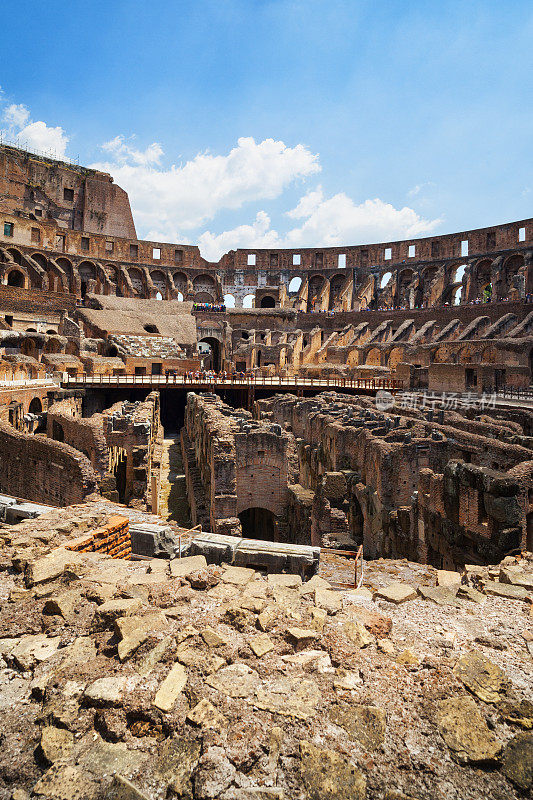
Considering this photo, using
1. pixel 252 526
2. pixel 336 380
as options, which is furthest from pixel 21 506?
pixel 336 380

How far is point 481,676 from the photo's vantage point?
334cm

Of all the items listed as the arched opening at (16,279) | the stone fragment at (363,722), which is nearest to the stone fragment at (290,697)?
the stone fragment at (363,722)

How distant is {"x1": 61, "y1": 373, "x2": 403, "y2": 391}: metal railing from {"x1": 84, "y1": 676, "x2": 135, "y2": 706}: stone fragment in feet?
96.1

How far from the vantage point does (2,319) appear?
36500 mm

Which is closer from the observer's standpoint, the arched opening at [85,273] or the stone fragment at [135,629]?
the stone fragment at [135,629]

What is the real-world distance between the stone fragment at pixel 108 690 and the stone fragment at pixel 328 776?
1237 millimetres

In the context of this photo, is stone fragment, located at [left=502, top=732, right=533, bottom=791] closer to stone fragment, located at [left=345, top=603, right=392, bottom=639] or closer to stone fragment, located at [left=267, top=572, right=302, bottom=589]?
stone fragment, located at [left=345, top=603, right=392, bottom=639]

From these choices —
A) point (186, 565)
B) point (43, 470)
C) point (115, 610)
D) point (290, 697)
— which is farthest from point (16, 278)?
point (290, 697)

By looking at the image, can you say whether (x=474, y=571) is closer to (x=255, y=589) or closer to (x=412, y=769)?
(x=255, y=589)

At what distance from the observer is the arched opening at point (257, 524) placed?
34.5 ft

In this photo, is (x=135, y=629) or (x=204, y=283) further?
(x=204, y=283)

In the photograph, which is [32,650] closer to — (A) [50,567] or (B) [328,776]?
(A) [50,567]

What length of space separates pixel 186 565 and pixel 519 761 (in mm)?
3319

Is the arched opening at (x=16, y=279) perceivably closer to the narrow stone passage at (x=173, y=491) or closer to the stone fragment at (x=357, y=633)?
the narrow stone passage at (x=173, y=491)
